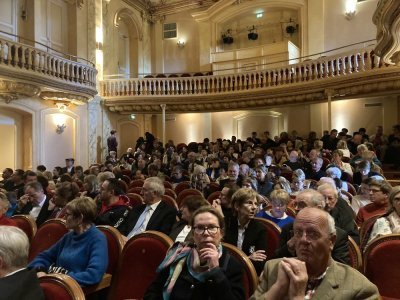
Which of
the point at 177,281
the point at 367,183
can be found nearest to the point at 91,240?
the point at 177,281

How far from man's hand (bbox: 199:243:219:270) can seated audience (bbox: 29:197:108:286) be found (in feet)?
2.80

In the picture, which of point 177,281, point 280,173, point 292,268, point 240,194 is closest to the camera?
point 292,268

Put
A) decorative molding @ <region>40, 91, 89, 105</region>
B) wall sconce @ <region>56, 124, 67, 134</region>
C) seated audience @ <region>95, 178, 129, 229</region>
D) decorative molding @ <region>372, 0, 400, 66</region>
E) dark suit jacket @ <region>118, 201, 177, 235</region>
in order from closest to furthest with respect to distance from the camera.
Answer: dark suit jacket @ <region>118, 201, 177, 235</region>, seated audience @ <region>95, 178, 129, 229</region>, decorative molding @ <region>372, 0, 400, 66</region>, decorative molding @ <region>40, 91, 89, 105</region>, wall sconce @ <region>56, 124, 67, 134</region>

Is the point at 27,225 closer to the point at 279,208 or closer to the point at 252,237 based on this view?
the point at 252,237

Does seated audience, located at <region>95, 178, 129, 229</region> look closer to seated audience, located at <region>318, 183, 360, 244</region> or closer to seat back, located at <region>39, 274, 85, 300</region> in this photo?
seat back, located at <region>39, 274, 85, 300</region>

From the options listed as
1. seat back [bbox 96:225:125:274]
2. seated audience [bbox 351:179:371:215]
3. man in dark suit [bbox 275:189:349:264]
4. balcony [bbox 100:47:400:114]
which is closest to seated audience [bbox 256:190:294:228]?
man in dark suit [bbox 275:189:349:264]

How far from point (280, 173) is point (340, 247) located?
13.0 ft

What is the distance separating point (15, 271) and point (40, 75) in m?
8.39

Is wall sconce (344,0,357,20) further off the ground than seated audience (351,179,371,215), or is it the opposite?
wall sconce (344,0,357,20)

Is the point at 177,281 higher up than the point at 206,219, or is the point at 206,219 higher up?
the point at 206,219

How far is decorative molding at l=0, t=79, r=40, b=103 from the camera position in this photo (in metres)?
8.77

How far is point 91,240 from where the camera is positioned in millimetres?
2391

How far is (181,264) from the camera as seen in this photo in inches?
72.1

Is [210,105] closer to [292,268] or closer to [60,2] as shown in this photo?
[60,2]
